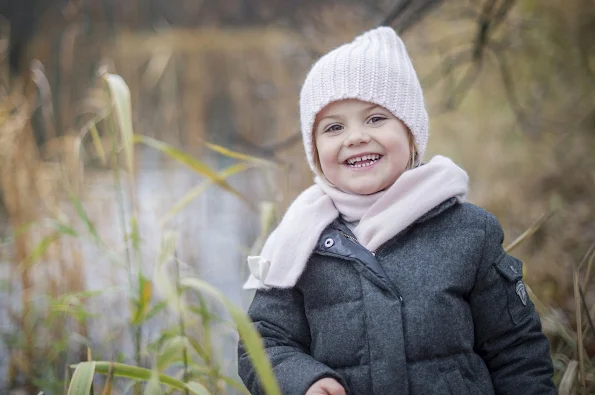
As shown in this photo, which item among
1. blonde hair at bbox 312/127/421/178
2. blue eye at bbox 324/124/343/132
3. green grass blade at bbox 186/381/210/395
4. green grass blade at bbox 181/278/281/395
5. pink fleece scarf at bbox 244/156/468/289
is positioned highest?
blue eye at bbox 324/124/343/132

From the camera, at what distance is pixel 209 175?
1.95m

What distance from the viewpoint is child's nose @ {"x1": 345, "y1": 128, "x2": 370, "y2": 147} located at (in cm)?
145

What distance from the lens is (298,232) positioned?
148cm

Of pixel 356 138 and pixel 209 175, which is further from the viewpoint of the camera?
pixel 209 175

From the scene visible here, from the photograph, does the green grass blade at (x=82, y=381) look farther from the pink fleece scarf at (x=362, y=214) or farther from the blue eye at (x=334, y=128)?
A: the blue eye at (x=334, y=128)

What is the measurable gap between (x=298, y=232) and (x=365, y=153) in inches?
7.9

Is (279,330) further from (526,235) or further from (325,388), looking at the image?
(526,235)

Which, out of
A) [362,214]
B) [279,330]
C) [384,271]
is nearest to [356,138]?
[362,214]

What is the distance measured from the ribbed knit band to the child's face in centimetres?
2

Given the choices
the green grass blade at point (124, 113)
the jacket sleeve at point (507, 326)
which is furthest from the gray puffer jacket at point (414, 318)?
the green grass blade at point (124, 113)

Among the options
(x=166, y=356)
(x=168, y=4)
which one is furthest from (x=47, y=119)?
(x=168, y=4)

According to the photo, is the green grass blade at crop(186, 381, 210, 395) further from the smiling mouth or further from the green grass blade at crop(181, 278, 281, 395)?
the smiling mouth

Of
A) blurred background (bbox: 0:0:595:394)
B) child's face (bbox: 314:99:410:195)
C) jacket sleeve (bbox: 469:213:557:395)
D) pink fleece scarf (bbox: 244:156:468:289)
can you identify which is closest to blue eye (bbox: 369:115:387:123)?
child's face (bbox: 314:99:410:195)

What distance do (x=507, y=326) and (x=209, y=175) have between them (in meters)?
0.87
